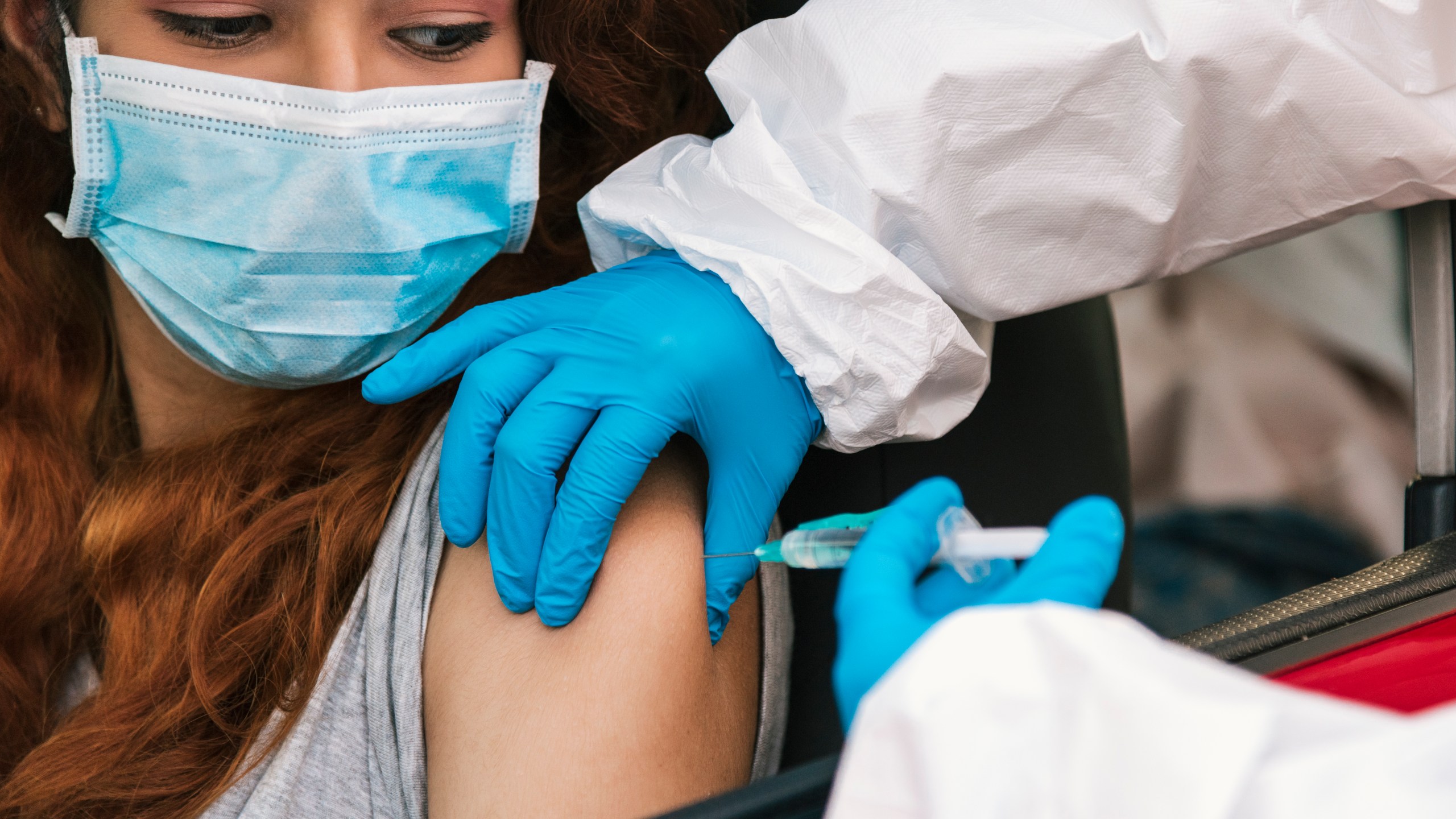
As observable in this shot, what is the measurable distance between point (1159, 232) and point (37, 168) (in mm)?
1304

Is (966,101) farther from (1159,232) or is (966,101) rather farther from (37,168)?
(37,168)

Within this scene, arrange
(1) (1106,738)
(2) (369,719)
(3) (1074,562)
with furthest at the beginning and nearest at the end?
(2) (369,719) < (3) (1074,562) < (1) (1106,738)

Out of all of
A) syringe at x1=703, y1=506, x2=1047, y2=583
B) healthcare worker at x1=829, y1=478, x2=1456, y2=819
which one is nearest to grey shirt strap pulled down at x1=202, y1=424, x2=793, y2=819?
syringe at x1=703, y1=506, x2=1047, y2=583

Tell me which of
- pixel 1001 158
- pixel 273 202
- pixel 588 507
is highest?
pixel 1001 158

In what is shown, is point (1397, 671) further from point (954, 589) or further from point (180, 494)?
point (180, 494)

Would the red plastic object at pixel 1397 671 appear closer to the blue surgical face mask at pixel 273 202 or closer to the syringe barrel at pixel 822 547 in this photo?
the syringe barrel at pixel 822 547

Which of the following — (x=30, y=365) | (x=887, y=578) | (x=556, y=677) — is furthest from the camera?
(x=30, y=365)

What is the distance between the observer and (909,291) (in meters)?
1.01

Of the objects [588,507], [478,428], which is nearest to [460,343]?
[478,428]

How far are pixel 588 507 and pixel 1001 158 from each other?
21.5 inches

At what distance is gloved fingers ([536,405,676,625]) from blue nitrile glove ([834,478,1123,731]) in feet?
0.98

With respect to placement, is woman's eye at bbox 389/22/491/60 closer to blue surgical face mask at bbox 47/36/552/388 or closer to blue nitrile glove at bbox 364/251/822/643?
blue surgical face mask at bbox 47/36/552/388

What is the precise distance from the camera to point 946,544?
0.76 metres

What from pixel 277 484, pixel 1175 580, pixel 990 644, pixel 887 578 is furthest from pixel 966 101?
pixel 1175 580
